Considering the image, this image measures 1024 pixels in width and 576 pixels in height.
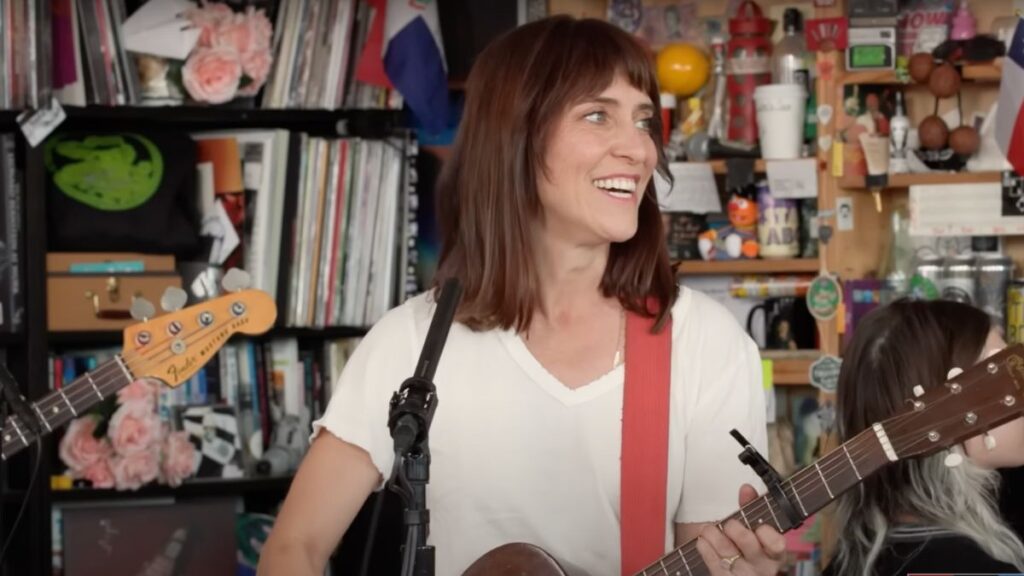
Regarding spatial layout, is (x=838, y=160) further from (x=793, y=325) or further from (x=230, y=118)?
(x=230, y=118)

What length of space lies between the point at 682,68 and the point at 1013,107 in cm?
117

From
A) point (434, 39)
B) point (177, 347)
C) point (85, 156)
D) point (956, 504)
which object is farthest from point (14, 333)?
point (956, 504)

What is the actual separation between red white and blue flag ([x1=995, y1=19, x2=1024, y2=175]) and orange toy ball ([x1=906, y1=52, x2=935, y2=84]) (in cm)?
74

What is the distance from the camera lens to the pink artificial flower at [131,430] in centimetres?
330

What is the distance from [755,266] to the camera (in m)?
3.73

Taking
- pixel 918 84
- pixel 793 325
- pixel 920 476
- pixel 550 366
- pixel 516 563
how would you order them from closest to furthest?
pixel 516 563, pixel 550 366, pixel 920 476, pixel 918 84, pixel 793 325

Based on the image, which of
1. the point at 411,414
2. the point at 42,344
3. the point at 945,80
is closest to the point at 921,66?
the point at 945,80

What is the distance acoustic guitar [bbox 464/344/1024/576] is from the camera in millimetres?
1506

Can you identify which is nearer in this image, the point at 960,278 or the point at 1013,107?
the point at 1013,107

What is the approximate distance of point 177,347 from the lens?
8.75 feet

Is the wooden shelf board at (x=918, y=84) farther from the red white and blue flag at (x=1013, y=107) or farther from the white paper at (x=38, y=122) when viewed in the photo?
the white paper at (x=38, y=122)

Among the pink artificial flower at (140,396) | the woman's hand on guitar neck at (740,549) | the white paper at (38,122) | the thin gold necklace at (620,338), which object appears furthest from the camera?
the pink artificial flower at (140,396)

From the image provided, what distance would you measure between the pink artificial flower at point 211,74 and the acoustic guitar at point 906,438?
1901 mm

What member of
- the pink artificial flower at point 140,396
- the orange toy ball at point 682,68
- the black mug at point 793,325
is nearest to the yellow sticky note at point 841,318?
the black mug at point 793,325
